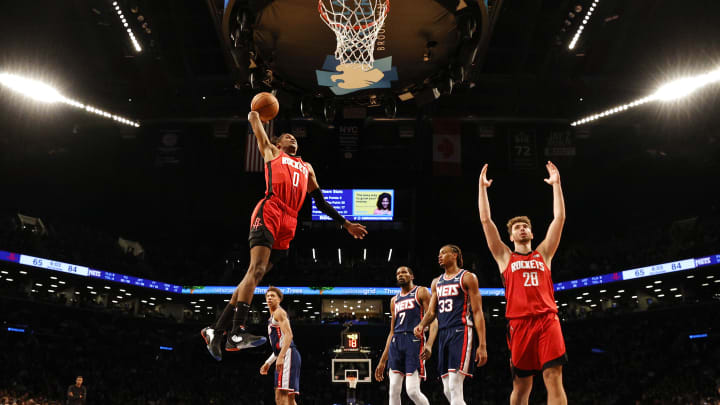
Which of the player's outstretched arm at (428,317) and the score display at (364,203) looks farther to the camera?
the score display at (364,203)

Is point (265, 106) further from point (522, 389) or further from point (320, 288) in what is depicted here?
point (320, 288)

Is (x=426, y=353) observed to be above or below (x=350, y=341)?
below

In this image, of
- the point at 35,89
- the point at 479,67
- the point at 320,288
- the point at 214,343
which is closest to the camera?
the point at 214,343

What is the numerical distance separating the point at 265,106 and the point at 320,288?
812 inches

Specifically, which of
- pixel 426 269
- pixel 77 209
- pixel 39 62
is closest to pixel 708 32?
pixel 426 269

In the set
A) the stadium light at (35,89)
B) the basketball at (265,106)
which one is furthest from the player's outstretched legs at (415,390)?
the stadium light at (35,89)

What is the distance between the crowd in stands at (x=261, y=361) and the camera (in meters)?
18.2

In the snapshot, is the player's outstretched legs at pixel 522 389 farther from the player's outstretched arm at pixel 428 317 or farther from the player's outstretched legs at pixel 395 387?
the player's outstretched legs at pixel 395 387

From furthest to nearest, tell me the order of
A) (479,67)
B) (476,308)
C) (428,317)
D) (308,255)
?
1. (308,255)
2. (479,67)
3. (428,317)
4. (476,308)

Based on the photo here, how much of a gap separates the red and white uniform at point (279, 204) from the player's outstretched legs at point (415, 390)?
2.47m

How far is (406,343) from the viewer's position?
6.38 m

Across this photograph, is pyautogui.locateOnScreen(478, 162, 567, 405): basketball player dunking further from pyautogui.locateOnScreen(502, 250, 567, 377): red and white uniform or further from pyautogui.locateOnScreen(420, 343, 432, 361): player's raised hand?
pyautogui.locateOnScreen(420, 343, 432, 361): player's raised hand

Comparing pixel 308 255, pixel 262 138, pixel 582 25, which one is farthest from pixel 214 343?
pixel 308 255

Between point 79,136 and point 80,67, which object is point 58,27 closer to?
point 80,67
